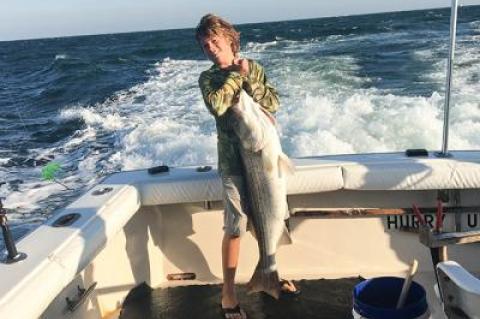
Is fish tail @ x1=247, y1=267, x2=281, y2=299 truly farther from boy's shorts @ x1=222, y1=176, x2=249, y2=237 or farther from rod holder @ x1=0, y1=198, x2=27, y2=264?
rod holder @ x1=0, y1=198, x2=27, y2=264

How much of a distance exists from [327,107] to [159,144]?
306cm

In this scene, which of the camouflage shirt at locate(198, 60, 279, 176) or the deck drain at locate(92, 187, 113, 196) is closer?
the camouflage shirt at locate(198, 60, 279, 176)

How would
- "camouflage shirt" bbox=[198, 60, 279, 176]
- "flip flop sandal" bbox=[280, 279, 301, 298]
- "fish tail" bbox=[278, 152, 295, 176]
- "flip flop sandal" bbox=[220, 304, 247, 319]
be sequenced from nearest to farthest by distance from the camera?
"camouflage shirt" bbox=[198, 60, 279, 176], "fish tail" bbox=[278, 152, 295, 176], "flip flop sandal" bbox=[220, 304, 247, 319], "flip flop sandal" bbox=[280, 279, 301, 298]

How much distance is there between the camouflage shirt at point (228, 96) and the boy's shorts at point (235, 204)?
0.05 metres

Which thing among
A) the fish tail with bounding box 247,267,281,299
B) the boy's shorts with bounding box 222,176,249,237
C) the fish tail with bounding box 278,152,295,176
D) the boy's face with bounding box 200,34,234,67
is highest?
the boy's face with bounding box 200,34,234,67

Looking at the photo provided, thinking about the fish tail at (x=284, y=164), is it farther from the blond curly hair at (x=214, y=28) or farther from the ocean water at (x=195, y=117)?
the ocean water at (x=195, y=117)

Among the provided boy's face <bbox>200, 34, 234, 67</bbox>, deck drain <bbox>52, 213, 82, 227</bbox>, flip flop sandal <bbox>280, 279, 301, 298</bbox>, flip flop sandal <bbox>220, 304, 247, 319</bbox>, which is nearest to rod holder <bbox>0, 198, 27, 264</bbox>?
deck drain <bbox>52, 213, 82, 227</bbox>

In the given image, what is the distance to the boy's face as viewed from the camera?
112 inches

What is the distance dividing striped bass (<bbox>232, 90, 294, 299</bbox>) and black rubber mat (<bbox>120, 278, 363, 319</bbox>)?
1.13 feet

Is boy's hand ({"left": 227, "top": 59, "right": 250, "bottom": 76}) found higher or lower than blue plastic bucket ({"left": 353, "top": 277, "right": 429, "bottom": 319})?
higher

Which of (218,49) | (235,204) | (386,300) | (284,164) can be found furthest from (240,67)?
(386,300)

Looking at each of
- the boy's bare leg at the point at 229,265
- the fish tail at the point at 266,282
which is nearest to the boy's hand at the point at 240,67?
the boy's bare leg at the point at 229,265

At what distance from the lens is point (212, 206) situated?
148 inches

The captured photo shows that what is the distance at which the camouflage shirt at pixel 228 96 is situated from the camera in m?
2.77
